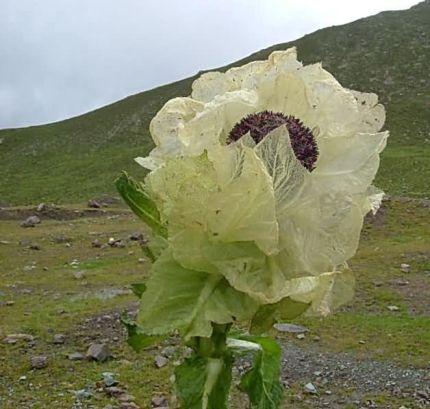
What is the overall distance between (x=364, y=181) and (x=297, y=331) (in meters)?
8.34

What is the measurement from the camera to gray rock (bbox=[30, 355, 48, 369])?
8.22 metres

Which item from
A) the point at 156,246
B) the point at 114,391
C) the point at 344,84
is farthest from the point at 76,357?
the point at 344,84

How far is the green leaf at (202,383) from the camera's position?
1.05 metres

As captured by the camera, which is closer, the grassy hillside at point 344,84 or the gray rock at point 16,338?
the gray rock at point 16,338

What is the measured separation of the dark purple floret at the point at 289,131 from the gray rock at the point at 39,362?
7.59 metres

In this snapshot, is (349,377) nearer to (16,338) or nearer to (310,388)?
(310,388)

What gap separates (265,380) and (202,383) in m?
0.09

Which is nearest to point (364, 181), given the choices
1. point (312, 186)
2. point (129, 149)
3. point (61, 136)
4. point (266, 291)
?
point (312, 186)

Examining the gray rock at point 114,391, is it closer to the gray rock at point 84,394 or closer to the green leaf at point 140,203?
the gray rock at point 84,394

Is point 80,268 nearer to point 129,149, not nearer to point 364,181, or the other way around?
point 364,181

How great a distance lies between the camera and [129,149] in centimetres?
4262

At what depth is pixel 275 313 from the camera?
1092 millimetres

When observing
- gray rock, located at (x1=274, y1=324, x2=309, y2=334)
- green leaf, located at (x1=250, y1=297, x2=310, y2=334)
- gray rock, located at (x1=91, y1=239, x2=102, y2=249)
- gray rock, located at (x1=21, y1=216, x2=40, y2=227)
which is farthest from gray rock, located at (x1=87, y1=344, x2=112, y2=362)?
gray rock, located at (x1=21, y1=216, x2=40, y2=227)

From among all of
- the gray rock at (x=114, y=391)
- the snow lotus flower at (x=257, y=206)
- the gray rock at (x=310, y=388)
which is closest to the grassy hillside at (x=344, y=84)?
the gray rock at (x=310, y=388)
